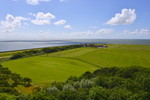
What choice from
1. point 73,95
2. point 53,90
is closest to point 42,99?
point 73,95

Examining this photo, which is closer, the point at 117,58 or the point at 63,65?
the point at 63,65

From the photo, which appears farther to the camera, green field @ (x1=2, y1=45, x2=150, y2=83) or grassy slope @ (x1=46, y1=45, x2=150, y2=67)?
grassy slope @ (x1=46, y1=45, x2=150, y2=67)

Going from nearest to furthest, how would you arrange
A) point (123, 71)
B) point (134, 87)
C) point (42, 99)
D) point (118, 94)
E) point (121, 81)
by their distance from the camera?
point (42, 99) < point (118, 94) < point (134, 87) < point (121, 81) < point (123, 71)

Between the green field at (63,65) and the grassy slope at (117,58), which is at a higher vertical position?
the grassy slope at (117,58)

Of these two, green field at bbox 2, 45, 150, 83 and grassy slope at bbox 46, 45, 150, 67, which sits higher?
grassy slope at bbox 46, 45, 150, 67

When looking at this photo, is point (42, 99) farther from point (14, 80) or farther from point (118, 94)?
point (14, 80)

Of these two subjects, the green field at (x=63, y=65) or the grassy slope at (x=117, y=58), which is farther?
the grassy slope at (x=117, y=58)

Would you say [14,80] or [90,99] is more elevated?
[90,99]

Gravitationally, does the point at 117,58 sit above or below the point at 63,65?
above

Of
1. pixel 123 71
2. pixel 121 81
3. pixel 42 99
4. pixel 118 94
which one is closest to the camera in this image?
pixel 42 99

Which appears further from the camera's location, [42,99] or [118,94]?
[118,94]
